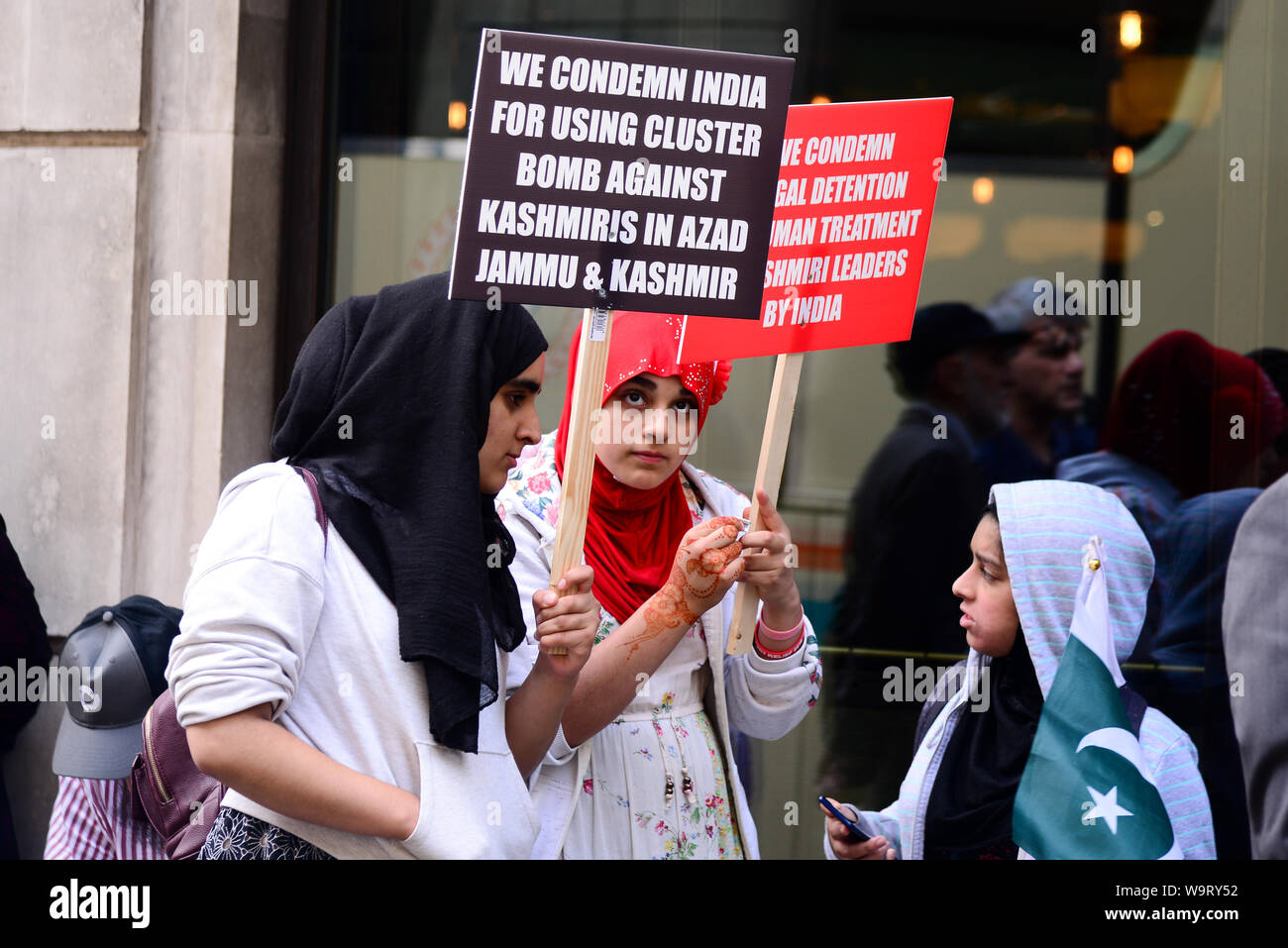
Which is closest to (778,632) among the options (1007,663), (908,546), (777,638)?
(777,638)

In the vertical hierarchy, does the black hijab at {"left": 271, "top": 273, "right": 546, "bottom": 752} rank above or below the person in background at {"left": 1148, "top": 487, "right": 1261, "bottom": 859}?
above

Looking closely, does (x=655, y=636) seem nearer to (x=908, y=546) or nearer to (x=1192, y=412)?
(x=908, y=546)

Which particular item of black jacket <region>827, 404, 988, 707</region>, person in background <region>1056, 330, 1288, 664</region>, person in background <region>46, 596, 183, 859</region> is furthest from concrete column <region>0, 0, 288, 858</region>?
person in background <region>1056, 330, 1288, 664</region>

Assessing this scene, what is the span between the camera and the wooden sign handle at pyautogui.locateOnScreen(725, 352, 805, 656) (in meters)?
2.70

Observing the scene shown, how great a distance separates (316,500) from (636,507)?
0.86 meters

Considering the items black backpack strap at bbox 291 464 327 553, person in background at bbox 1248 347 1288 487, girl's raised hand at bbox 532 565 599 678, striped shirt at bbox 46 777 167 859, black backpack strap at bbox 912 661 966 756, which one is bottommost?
striped shirt at bbox 46 777 167 859

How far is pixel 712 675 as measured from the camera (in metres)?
2.82

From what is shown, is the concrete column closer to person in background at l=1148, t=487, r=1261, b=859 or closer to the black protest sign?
the black protest sign

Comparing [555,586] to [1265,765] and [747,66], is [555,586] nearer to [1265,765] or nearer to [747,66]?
[747,66]

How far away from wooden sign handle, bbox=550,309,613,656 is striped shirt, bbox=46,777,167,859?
5.00 feet

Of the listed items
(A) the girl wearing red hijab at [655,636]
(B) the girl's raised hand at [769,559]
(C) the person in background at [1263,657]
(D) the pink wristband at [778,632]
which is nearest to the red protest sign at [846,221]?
(A) the girl wearing red hijab at [655,636]

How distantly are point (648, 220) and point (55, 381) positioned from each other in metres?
2.81

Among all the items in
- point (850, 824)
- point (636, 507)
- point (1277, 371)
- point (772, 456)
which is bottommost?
point (850, 824)

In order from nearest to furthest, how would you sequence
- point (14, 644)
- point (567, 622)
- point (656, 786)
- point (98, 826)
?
point (567, 622), point (656, 786), point (98, 826), point (14, 644)
